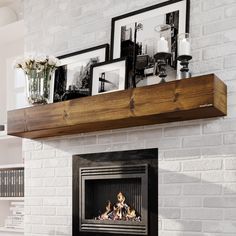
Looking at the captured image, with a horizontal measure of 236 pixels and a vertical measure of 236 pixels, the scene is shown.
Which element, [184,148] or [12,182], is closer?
[184,148]

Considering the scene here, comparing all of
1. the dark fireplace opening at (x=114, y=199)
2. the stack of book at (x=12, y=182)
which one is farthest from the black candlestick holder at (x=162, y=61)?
the stack of book at (x=12, y=182)

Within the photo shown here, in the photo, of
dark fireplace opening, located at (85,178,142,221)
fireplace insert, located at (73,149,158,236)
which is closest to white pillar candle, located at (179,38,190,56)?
fireplace insert, located at (73,149,158,236)

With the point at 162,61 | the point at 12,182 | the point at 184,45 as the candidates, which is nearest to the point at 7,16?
the point at 12,182

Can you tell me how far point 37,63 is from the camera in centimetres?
314

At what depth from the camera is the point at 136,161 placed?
114 inches

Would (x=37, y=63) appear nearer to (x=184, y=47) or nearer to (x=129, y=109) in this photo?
(x=129, y=109)

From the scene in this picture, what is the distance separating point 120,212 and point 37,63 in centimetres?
111

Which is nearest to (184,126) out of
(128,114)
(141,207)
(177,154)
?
(177,154)

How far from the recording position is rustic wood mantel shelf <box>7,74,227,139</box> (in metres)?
2.42

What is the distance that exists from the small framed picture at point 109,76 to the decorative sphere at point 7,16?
141 cm

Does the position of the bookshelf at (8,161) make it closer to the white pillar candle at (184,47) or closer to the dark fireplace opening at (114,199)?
the dark fireplace opening at (114,199)

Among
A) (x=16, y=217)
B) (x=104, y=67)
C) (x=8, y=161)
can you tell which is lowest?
(x=16, y=217)

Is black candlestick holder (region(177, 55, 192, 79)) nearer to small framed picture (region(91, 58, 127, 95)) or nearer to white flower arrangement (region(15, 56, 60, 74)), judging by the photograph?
small framed picture (region(91, 58, 127, 95))

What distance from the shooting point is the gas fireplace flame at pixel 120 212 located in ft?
9.55
